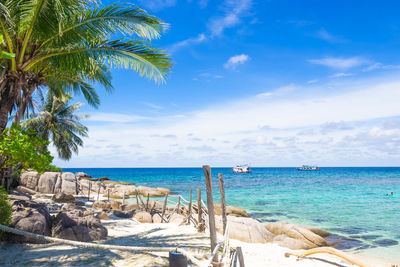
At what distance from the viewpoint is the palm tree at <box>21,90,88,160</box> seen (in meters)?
26.0

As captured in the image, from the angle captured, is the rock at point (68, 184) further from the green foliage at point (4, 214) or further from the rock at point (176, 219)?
the green foliage at point (4, 214)

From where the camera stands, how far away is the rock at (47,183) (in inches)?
924

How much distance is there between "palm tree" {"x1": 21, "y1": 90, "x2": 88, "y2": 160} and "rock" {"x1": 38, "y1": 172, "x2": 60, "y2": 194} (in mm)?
3983

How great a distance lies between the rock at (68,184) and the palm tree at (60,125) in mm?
3264

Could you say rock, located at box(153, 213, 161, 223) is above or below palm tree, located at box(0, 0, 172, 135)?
below

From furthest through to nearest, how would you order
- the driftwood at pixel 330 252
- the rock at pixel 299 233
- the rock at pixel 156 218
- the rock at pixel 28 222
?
1. the rock at pixel 156 218
2. the rock at pixel 299 233
3. the driftwood at pixel 330 252
4. the rock at pixel 28 222

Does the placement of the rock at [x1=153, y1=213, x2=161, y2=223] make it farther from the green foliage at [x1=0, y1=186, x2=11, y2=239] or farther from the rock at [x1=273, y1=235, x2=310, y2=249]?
the green foliage at [x1=0, y1=186, x2=11, y2=239]

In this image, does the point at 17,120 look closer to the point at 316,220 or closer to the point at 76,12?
the point at 76,12

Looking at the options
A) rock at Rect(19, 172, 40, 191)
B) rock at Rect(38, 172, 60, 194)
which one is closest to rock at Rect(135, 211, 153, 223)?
rock at Rect(38, 172, 60, 194)

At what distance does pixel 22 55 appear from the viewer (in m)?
7.47

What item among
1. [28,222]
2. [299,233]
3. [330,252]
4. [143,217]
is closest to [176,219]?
[143,217]

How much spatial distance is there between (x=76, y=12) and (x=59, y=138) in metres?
22.3

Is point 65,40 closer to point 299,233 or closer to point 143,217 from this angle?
point 143,217

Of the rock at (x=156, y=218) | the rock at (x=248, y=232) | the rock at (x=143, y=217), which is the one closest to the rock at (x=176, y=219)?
the rock at (x=156, y=218)
